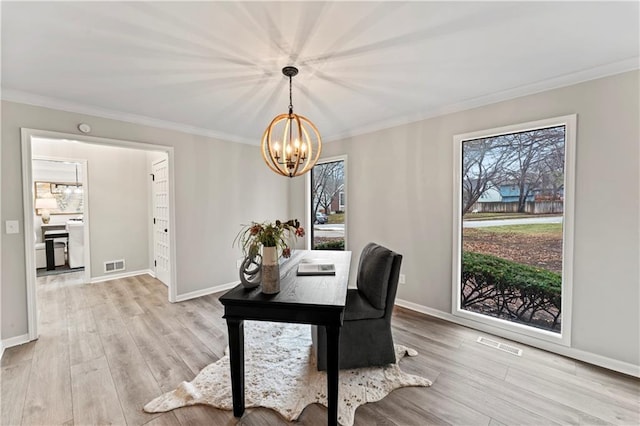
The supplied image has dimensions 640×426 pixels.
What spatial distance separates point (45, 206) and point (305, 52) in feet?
22.6

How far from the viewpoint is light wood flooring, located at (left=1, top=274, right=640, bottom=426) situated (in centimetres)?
170

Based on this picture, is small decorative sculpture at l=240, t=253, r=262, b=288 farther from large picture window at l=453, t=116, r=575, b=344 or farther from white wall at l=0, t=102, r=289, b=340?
white wall at l=0, t=102, r=289, b=340

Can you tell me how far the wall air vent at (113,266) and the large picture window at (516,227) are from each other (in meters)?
5.49

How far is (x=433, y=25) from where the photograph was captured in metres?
1.65

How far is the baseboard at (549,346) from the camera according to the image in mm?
2127

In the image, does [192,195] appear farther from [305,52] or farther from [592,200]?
[592,200]

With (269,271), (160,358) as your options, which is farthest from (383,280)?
(160,358)

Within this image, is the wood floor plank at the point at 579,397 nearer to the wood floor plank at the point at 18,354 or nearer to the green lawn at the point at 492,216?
the green lawn at the point at 492,216

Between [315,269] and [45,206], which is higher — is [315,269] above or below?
below

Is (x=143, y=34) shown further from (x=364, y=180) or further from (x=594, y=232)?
(x=594, y=232)

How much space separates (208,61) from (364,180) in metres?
2.46

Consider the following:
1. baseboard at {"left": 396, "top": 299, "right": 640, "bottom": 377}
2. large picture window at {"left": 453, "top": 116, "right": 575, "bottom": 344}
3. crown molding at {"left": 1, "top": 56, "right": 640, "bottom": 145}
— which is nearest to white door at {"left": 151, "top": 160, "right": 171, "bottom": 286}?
crown molding at {"left": 1, "top": 56, "right": 640, "bottom": 145}

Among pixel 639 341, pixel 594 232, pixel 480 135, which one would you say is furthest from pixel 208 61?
pixel 639 341

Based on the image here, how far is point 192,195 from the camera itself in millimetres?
3838
